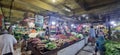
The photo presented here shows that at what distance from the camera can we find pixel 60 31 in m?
7.13

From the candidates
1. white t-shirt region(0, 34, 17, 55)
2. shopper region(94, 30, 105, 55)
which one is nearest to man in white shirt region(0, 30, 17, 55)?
white t-shirt region(0, 34, 17, 55)

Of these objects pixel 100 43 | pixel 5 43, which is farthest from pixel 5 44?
pixel 100 43

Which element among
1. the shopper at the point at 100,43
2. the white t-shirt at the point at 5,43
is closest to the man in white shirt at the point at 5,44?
the white t-shirt at the point at 5,43

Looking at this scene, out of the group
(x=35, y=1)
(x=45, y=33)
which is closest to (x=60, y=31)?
(x=45, y=33)

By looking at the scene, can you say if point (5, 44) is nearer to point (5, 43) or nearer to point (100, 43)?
point (5, 43)

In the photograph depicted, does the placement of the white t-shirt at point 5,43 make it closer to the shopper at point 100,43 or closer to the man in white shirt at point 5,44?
the man in white shirt at point 5,44

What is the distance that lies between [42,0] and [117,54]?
3.46 meters

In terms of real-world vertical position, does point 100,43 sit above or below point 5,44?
below

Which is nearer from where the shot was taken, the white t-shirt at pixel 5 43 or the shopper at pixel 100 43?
the white t-shirt at pixel 5 43

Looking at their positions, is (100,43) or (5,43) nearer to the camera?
(5,43)

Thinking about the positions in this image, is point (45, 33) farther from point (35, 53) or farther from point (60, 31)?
point (35, 53)

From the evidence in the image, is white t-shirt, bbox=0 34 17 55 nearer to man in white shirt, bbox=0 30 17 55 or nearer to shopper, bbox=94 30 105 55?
man in white shirt, bbox=0 30 17 55

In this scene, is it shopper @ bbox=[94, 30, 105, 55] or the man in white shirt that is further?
shopper @ bbox=[94, 30, 105, 55]

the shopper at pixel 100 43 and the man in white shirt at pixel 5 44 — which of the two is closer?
the man in white shirt at pixel 5 44
